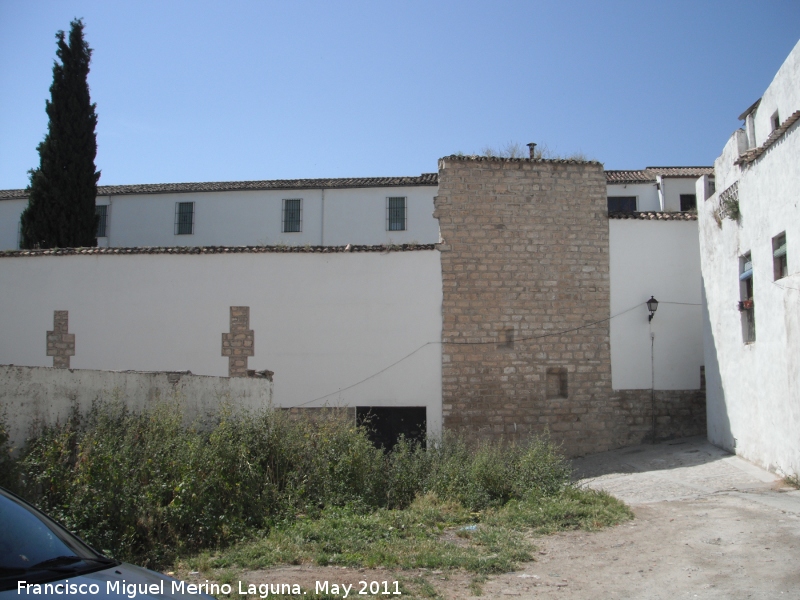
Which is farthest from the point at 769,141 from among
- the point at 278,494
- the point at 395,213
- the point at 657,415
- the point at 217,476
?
the point at 395,213

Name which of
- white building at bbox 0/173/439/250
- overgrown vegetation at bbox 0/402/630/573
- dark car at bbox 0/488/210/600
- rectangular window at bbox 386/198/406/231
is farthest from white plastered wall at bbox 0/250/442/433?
dark car at bbox 0/488/210/600

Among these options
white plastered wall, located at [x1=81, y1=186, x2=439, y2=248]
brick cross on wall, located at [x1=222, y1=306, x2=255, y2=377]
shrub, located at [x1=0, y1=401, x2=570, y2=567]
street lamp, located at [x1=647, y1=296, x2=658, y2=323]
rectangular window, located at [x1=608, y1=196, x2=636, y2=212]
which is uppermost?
rectangular window, located at [x1=608, y1=196, x2=636, y2=212]

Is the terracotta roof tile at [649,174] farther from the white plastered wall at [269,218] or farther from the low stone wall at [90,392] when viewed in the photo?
the low stone wall at [90,392]

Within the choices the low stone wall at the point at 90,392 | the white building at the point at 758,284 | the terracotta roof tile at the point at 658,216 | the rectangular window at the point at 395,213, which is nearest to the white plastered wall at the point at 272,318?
the low stone wall at the point at 90,392

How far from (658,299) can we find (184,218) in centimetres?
1863

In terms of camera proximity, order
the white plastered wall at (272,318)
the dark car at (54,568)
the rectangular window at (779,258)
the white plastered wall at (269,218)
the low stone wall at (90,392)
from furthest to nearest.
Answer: the white plastered wall at (269,218) < the white plastered wall at (272,318) < the rectangular window at (779,258) < the low stone wall at (90,392) < the dark car at (54,568)

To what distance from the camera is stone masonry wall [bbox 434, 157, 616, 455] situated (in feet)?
48.8

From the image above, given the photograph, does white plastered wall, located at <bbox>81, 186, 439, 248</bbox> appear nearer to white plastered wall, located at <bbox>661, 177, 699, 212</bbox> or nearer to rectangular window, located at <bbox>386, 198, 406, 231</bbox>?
rectangular window, located at <bbox>386, 198, 406, 231</bbox>

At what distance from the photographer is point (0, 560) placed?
Result: 3.46 meters

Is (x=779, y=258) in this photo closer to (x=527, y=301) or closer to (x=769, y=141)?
(x=769, y=141)

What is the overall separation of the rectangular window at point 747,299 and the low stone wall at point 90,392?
8.40m

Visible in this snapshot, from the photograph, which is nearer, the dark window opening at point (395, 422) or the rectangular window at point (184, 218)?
the dark window opening at point (395, 422)

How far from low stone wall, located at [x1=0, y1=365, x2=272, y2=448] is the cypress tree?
1465cm

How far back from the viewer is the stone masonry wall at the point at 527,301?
1488 cm
